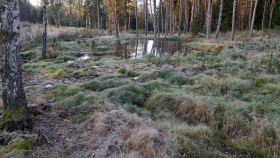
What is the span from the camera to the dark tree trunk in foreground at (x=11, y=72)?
2.52 meters

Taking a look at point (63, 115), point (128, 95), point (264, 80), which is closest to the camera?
point (63, 115)

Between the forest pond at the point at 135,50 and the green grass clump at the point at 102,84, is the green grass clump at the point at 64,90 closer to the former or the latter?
the green grass clump at the point at 102,84

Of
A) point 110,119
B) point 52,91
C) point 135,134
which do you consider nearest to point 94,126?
point 110,119

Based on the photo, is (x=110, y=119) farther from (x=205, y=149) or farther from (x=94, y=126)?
(x=205, y=149)

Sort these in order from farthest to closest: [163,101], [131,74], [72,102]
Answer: [131,74] → [163,101] → [72,102]

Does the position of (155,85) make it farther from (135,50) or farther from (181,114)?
(135,50)

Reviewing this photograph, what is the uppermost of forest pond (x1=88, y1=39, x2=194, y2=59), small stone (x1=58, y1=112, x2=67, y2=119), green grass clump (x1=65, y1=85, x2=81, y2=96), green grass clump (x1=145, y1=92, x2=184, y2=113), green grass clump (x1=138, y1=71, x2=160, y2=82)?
forest pond (x1=88, y1=39, x2=194, y2=59)

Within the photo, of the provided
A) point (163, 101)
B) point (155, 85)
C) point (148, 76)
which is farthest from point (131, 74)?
point (163, 101)

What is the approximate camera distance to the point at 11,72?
2.64 meters

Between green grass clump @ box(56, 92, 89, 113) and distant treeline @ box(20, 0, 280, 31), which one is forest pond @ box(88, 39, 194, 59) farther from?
distant treeline @ box(20, 0, 280, 31)

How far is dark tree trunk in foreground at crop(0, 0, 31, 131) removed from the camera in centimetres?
252

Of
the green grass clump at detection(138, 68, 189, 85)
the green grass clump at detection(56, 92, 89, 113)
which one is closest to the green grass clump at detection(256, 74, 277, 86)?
the green grass clump at detection(138, 68, 189, 85)

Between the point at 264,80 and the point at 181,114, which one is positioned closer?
the point at 181,114

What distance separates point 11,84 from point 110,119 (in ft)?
5.26
